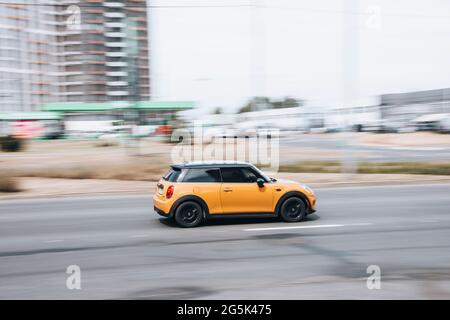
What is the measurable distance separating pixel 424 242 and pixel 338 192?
806 centimetres

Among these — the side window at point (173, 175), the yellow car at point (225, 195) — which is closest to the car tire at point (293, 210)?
the yellow car at point (225, 195)

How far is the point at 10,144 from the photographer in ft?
137

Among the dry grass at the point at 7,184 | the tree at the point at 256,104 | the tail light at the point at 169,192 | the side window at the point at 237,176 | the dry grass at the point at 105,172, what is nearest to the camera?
the tail light at the point at 169,192

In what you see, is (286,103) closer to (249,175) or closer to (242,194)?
(249,175)

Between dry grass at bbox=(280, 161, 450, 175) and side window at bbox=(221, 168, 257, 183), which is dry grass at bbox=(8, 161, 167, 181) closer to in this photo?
dry grass at bbox=(280, 161, 450, 175)

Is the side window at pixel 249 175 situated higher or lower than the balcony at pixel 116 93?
lower

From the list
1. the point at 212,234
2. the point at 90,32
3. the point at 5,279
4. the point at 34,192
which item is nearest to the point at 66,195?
the point at 34,192

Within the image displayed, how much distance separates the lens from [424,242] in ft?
29.8

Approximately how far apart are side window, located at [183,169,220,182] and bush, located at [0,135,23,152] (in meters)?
35.3

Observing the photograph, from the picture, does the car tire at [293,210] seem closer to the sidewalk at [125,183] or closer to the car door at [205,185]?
the car door at [205,185]

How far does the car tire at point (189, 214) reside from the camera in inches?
418

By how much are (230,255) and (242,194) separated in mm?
2754

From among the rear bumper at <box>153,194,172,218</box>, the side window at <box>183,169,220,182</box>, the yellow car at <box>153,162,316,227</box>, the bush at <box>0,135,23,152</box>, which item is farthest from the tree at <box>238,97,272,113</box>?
the bush at <box>0,135,23,152</box>

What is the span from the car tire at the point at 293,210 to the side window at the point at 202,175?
5.27 feet
